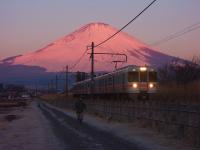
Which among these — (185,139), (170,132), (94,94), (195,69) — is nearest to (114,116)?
(170,132)

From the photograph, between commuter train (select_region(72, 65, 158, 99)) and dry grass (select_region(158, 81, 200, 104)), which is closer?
dry grass (select_region(158, 81, 200, 104))

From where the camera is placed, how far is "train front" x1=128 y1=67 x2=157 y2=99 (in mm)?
49416

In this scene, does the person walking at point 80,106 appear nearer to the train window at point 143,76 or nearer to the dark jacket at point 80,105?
the dark jacket at point 80,105

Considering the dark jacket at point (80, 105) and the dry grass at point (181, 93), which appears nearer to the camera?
the dry grass at point (181, 93)

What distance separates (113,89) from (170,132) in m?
28.7

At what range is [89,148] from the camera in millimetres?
21453

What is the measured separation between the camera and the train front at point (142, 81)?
4942 centimetres

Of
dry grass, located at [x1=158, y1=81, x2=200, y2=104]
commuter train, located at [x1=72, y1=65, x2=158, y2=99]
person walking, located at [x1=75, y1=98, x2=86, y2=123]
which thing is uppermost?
commuter train, located at [x1=72, y1=65, x2=158, y2=99]

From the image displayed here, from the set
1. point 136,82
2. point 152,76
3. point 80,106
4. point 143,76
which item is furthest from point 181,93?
point 152,76

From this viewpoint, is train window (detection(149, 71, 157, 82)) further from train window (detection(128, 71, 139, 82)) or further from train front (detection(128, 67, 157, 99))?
train window (detection(128, 71, 139, 82))

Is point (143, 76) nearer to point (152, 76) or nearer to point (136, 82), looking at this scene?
point (152, 76)

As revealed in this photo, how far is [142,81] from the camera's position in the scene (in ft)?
165

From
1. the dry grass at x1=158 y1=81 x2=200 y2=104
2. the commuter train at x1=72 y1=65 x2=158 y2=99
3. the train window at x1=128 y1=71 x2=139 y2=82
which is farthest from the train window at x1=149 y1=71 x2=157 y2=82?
the train window at x1=128 y1=71 x2=139 y2=82

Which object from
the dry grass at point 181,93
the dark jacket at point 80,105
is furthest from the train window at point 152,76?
the dark jacket at point 80,105
